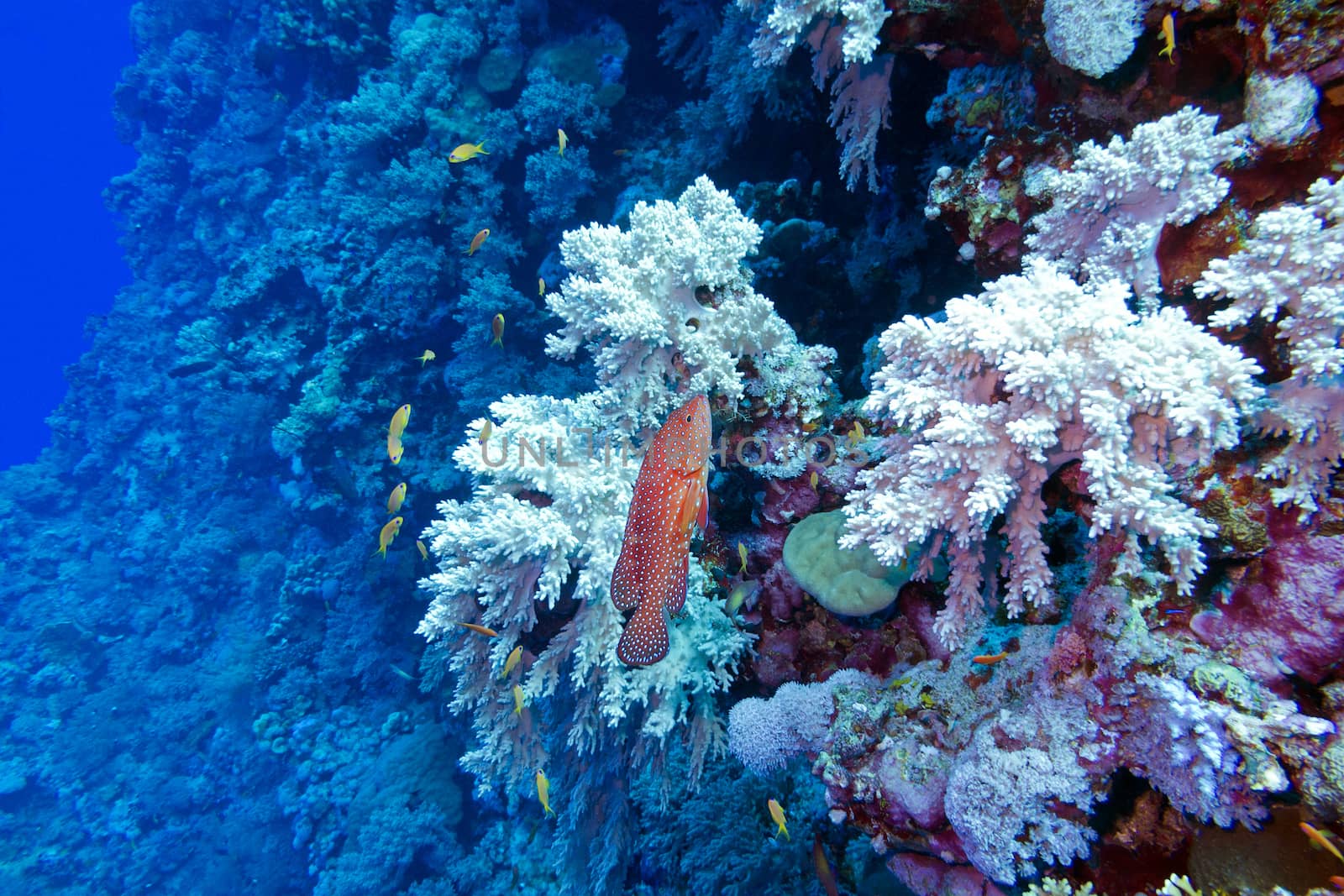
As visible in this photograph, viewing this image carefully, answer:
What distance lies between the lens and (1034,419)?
6.73ft

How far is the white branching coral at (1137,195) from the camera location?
7.23 feet

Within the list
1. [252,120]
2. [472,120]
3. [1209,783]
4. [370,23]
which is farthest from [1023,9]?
[252,120]

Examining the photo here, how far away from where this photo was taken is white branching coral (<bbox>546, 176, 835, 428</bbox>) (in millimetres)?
3516

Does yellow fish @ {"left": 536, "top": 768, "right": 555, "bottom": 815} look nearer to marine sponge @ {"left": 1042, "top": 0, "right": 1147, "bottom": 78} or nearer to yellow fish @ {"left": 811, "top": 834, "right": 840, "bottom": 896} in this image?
yellow fish @ {"left": 811, "top": 834, "right": 840, "bottom": 896}

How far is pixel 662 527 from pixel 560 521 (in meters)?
0.96

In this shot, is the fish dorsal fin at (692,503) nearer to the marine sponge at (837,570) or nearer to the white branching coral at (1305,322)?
the marine sponge at (837,570)

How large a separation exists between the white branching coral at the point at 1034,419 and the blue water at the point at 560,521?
141mm

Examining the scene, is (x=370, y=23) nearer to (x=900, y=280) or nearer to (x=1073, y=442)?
(x=900, y=280)

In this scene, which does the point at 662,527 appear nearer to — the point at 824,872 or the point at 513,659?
the point at 513,659

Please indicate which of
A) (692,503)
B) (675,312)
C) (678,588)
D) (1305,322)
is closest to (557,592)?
(678,588)

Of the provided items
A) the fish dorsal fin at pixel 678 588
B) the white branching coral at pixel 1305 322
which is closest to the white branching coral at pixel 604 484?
the fish dorsal fin at pixel 678 588

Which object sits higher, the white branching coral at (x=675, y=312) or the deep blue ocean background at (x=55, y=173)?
the deep blue ocean background at (x=55, y=173)

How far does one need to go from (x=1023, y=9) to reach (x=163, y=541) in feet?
70.4

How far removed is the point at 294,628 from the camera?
12273mm
